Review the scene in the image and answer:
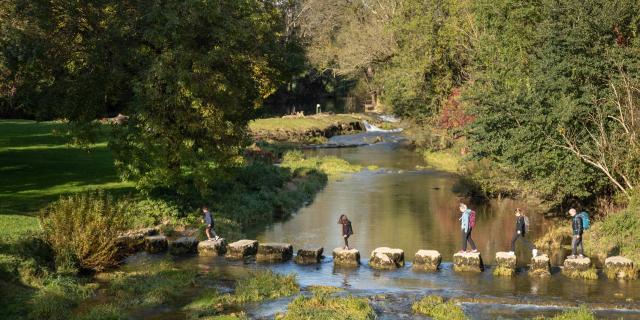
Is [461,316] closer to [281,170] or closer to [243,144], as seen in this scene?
[243,144]

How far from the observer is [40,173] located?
37.2 metres

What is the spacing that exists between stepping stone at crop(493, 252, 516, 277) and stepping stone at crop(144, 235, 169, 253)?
11684 millimetres

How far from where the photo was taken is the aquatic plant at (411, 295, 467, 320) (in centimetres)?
1898

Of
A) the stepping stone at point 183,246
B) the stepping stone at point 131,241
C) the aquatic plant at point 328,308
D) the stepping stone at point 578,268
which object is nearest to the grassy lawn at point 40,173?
the stepping stone at point 131,241

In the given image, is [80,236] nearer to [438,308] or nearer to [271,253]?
[271,253]

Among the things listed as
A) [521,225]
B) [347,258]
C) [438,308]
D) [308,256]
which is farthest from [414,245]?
[438,308]

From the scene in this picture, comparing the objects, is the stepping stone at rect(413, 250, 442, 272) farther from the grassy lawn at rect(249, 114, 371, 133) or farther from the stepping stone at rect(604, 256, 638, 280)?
the grassy lawn at rect(249, 114, 371, 133)

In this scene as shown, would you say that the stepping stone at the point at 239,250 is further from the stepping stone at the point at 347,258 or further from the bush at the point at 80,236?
the bush at the point at 80,236

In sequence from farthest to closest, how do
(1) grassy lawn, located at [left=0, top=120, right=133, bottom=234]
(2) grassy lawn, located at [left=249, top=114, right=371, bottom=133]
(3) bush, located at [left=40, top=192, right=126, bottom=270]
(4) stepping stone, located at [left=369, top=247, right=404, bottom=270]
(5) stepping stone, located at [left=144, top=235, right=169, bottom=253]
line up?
(2) grassy lawn, located at [left=249, top=114, right=371, bottom=133]
(1) grassy lawn, located at [left=0, top=120, right=133, bottom=234]
(5) stepping stone, located at [left=144, top=235, right=169, bottom=253]
(4) stepping stone, located at [left=369, top=247, right=404, bottom=270]
(3) bush, located at [left=40, top=192, right=126, bottom=270]

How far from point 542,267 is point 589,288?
5.95ft

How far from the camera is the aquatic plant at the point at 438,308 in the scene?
62.3ft

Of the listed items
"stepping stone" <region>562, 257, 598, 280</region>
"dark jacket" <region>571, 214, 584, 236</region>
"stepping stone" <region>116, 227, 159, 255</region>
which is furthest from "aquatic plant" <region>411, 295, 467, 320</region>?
"stepping stone" <region>116, 227, 159, 255</region>

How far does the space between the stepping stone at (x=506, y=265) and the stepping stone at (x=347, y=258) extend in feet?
14.9

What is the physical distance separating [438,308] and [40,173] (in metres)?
24.5
